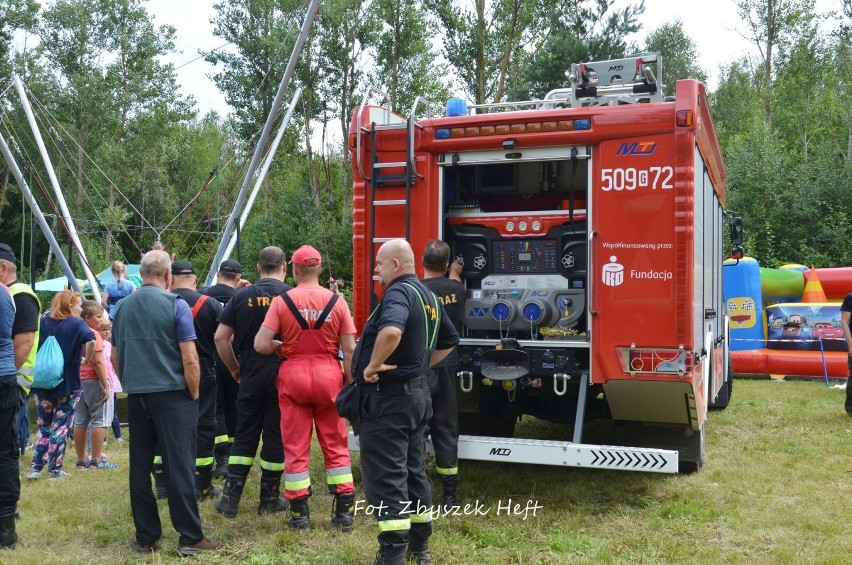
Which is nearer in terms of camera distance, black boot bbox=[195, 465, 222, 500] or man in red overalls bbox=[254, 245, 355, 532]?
man in red overalls bbox=[254, 245, 355, 532]

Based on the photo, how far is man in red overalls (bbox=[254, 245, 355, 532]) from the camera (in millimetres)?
5199

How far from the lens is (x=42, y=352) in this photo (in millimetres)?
6758

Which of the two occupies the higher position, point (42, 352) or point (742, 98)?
point (742, 98)

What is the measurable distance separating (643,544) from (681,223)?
2203 mm

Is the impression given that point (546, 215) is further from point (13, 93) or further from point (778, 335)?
point (13, 93)

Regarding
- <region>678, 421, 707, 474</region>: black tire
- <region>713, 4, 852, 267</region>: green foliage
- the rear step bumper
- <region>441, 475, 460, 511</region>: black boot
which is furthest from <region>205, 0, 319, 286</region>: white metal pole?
<region>713, 4, 852, 267</region>: green foliage

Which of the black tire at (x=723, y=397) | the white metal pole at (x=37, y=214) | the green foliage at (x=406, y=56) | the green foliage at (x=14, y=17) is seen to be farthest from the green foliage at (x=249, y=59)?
the black tire at (x=723, y=397)

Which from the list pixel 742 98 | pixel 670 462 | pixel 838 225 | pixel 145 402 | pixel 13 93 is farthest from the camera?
pixel 742 98

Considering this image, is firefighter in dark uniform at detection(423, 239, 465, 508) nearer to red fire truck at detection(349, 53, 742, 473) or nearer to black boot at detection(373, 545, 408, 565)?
red fire truck at detection(349, 53, 742, 473)

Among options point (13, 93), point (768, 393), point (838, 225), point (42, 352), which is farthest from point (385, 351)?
point (13, 93)

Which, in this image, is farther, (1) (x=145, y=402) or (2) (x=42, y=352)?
(2) (x=42, y=352)

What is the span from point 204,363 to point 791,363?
1151cm

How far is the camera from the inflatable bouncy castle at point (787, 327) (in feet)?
45.3

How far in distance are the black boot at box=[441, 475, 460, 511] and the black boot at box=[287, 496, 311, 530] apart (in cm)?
109
